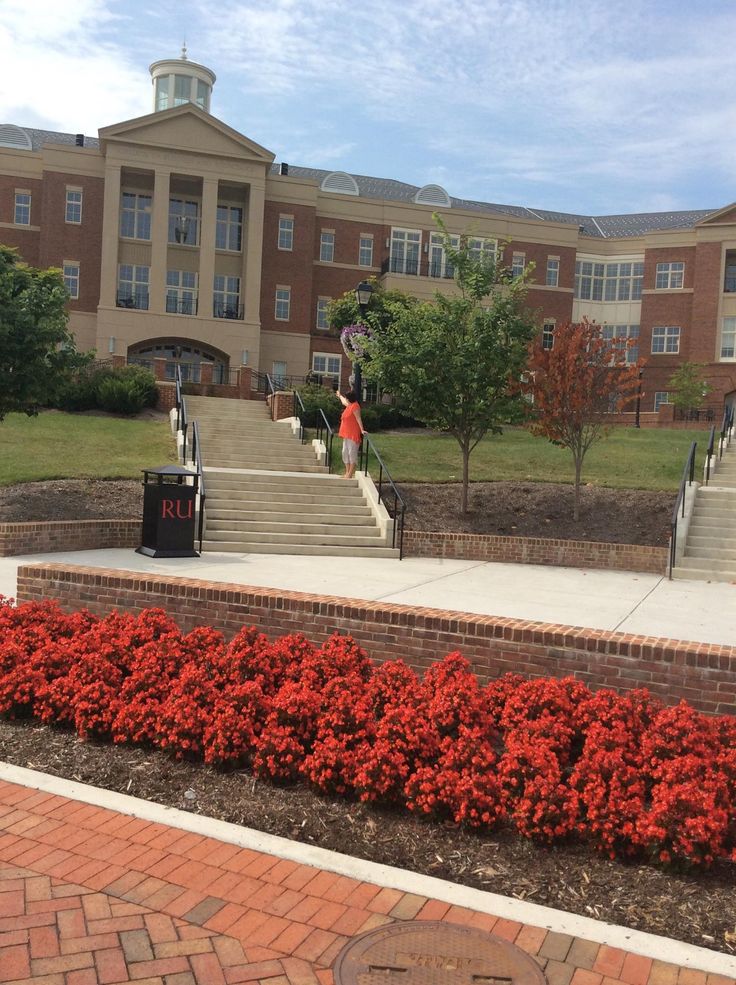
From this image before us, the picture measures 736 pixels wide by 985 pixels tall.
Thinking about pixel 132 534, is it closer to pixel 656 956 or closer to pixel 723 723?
pixel 723 723

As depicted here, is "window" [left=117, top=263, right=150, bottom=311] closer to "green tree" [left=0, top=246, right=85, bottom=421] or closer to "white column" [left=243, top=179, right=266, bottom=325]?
"white column" [left=243, top=179, right=266, bottom=325]

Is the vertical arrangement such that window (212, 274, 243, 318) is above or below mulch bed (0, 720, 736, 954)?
above

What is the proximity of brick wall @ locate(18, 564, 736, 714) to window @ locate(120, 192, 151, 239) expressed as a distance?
121 ft

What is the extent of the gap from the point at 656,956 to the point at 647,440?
79.2 ft

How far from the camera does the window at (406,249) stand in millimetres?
45781

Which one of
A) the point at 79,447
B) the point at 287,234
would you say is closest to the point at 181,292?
the point at 287,234

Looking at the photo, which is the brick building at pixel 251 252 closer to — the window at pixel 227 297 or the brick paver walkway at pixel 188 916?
the window at pixel 227 297

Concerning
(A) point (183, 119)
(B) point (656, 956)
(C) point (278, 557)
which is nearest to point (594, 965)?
(B) point (656, 956)

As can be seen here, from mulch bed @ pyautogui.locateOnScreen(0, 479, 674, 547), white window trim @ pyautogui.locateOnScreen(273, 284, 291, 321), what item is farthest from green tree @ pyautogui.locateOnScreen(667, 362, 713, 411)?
mulch bed @ pyautogui.locateOnScreen(0, 479, 674, 547)

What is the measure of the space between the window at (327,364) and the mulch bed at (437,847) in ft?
131

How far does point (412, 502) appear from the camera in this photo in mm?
17859

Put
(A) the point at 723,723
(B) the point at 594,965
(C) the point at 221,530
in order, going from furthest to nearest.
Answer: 1. (C) the point at 221,530
2. (A) the point at 723,723
3. (B) the point at 594,965

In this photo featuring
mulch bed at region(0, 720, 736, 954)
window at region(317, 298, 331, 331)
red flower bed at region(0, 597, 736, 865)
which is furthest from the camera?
window at region(317, 298, 331, 331)

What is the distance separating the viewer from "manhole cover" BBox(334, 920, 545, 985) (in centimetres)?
298
